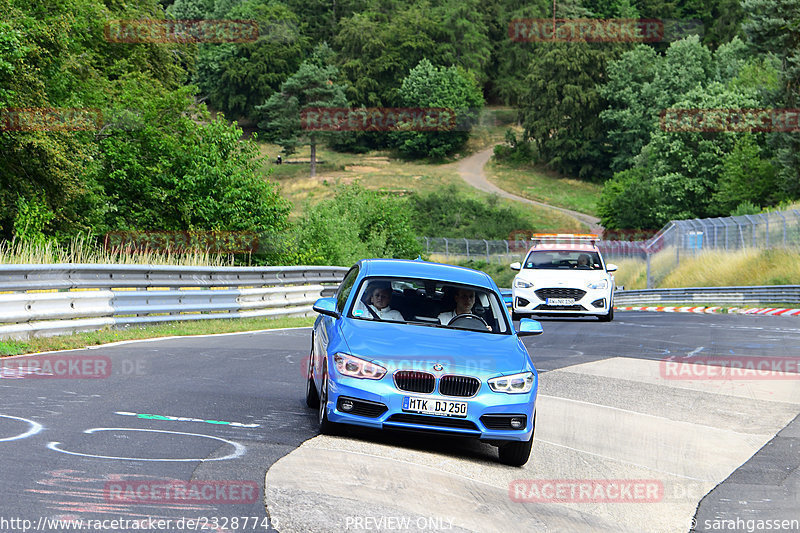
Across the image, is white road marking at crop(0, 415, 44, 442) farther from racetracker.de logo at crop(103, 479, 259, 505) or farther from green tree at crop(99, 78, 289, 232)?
green tree at crop(99, 78, 289, 232)

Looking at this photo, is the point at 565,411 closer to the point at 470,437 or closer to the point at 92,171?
the point at 470,437

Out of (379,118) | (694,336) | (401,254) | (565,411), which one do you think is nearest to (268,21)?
(379,118)

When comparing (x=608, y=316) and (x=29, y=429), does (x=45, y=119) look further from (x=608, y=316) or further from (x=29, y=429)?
(x=29, y=429)

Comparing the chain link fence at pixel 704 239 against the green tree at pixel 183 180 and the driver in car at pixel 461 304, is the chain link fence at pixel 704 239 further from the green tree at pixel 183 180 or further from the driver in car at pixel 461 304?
the driver in car at pixel 461 304

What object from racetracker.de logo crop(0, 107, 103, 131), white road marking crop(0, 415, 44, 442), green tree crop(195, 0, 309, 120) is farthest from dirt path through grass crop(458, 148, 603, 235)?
white road marking crop(0, 415, 44, 442)

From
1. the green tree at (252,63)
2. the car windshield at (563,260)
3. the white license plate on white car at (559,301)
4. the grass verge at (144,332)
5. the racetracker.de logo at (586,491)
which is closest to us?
the racetracker.de logo at (586,491)

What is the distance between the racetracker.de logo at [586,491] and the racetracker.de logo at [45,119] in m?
21.3

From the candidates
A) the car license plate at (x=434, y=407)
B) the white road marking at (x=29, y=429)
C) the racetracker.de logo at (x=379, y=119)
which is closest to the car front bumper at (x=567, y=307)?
the car license plate at (x=434, y=407)

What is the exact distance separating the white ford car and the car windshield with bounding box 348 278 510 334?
13.8 meters

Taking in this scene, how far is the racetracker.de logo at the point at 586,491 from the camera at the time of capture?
720cm

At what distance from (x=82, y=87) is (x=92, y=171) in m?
6.32

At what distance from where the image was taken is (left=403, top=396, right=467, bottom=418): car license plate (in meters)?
7.80

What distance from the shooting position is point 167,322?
19.1 meters

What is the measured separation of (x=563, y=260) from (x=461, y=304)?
15.1 meters
